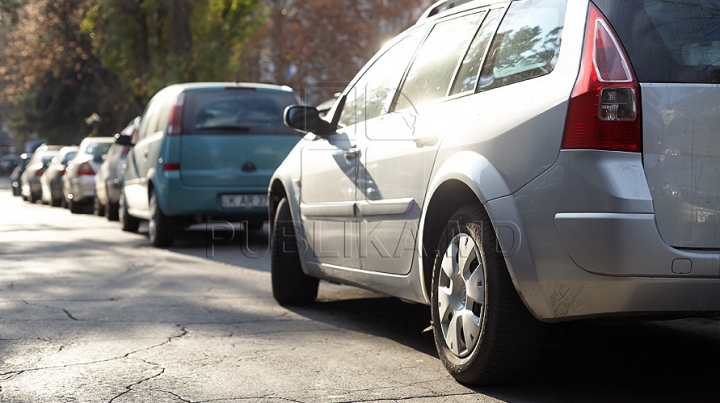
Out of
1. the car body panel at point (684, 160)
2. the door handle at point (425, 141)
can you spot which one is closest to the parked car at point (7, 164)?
the door handle at point (425, 141)

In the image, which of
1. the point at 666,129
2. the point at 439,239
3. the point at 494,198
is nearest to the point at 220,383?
the point at 439,239

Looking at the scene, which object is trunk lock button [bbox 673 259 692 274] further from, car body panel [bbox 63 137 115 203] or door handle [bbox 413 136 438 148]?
car body panel [bbox 63 137 115 203]

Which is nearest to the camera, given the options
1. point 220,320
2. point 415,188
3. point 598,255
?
point 598,255

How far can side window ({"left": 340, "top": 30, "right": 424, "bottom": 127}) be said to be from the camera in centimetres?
531

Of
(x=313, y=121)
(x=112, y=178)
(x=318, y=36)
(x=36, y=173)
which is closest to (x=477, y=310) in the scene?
(x=313, y=121)

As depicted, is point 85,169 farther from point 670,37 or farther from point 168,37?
point 670,37

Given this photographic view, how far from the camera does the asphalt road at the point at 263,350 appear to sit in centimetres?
407

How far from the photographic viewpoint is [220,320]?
6031 millimetres

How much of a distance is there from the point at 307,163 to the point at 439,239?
1.99m

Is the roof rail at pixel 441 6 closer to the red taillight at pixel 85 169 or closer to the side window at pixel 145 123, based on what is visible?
the side window at pixel 145 123

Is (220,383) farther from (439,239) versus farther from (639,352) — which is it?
(639,352)

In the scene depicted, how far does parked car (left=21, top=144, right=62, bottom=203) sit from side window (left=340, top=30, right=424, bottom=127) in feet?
75.9

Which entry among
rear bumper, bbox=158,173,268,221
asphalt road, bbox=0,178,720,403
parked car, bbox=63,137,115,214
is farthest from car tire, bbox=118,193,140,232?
parked car, bbox=63,137,115,214

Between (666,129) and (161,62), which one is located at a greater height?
(161,62)
